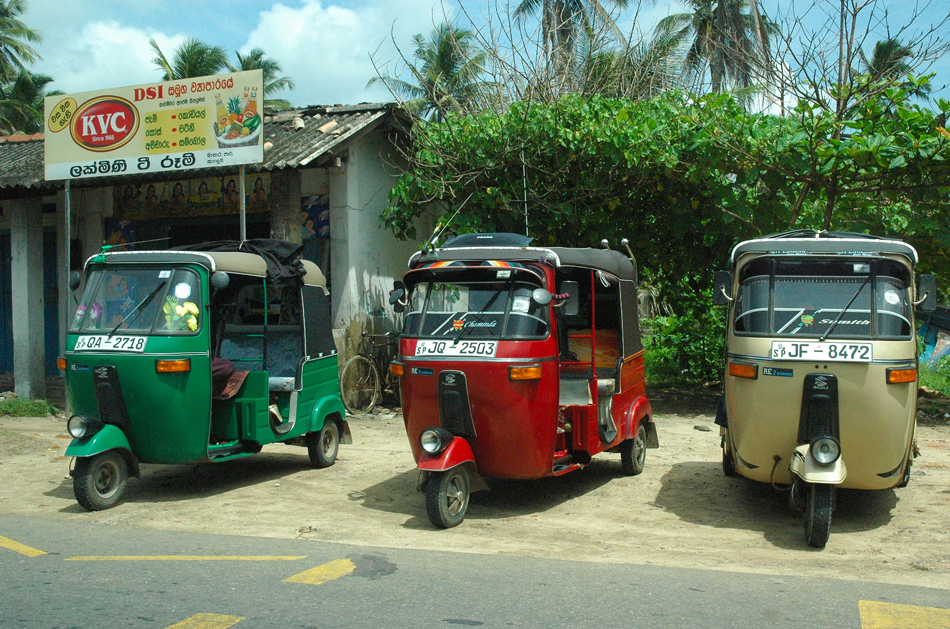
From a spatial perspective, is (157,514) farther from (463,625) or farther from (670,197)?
(670,197)

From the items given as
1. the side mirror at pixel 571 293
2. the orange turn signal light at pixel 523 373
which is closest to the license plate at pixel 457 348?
the orange turn signal light at pixel 523 373

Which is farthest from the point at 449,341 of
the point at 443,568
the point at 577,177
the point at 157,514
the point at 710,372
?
the point at 710,372

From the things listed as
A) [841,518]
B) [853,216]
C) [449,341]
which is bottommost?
[841,518]

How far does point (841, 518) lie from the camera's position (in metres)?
6.93

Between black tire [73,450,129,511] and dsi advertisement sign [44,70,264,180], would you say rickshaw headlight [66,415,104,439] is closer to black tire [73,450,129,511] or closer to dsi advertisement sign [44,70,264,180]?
black tire [73,450,129,511]

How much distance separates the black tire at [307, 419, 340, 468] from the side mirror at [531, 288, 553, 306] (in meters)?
3.55

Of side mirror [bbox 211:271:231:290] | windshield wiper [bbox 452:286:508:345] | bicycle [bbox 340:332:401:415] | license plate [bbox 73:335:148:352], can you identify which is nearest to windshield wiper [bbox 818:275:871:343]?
windshield wiper [bbox 452:286:508:345]

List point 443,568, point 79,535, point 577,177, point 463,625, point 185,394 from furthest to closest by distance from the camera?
point 577,177 < point 185,394 < point 79,535 < point 443,568 < point 463,625

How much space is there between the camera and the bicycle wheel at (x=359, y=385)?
1316 cm

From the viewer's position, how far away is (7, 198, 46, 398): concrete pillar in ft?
46.3

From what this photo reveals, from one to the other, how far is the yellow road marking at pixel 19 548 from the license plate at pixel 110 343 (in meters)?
1.86

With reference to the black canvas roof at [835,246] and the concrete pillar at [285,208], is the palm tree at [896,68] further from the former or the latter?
the concrete pillar at [285,208]

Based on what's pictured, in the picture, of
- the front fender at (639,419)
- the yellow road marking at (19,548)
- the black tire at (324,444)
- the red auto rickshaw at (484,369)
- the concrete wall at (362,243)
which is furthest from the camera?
the concrete wall at (362,243)

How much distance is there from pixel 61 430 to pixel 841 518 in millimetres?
10205
